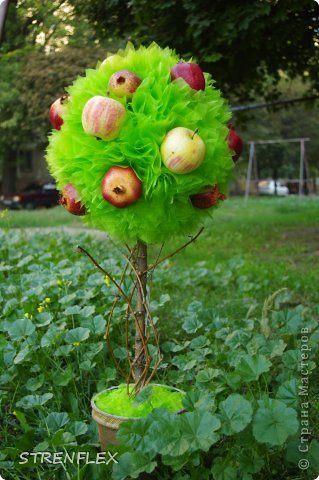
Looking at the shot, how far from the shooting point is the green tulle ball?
204 cm

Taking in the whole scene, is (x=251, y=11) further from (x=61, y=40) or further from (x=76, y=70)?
(x=76, y=70)

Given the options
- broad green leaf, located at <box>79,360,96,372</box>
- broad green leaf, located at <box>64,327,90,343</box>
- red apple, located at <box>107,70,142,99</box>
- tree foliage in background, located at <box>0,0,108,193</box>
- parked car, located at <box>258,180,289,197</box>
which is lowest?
parked car, located at <box>258,180,289,197</box>

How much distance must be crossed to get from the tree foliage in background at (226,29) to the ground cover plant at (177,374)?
2501 millimetres

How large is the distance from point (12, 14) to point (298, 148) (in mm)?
24724

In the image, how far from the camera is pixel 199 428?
185cm

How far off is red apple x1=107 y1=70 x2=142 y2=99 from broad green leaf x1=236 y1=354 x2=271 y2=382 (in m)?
1.04

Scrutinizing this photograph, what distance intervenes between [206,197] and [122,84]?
0.49 m

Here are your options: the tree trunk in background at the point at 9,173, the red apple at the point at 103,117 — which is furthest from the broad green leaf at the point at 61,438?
the tree trunk in background at the point at 9,173

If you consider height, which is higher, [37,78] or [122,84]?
[37,78]

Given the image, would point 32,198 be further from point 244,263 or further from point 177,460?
point 177,460

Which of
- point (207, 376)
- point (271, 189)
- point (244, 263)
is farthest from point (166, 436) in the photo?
point (271, 189)

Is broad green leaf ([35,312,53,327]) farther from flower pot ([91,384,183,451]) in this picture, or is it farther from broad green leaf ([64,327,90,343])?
flower pot ([91,384,183,451])

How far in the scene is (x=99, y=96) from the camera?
206cm

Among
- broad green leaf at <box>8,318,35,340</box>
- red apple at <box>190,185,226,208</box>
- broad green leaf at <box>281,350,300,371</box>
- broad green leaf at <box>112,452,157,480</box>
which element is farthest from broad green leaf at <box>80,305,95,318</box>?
broad green leaf at <box>112,452,157,480</box>
